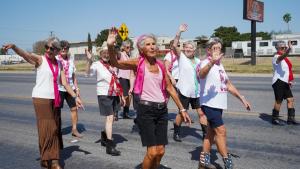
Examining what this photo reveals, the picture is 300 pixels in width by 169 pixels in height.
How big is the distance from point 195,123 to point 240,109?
2155 mm

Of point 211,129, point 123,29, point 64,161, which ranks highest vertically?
point 123,29

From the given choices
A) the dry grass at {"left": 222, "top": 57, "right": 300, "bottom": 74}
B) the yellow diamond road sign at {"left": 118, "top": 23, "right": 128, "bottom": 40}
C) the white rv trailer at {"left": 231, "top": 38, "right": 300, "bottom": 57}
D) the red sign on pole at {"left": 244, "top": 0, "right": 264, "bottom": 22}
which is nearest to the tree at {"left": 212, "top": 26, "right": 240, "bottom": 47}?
the white rv trailer at {"left": 231, "top": 38, "right": 300, "bottom": 57}

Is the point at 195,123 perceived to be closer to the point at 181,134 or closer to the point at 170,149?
the point at 181,134

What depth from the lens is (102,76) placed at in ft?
22.0

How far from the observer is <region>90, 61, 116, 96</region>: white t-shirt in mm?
6663

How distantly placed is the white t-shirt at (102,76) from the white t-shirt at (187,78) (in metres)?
1.27

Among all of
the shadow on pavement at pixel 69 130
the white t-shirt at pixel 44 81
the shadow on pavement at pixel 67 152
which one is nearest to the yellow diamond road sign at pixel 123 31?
the shadow on pavement at pixel 69 130

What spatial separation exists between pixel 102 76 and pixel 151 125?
2.47 m

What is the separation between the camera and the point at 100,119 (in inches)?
374

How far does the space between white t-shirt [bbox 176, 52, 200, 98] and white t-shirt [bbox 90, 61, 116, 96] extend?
1272 millimetres

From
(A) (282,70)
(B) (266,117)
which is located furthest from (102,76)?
(B) (266,117)

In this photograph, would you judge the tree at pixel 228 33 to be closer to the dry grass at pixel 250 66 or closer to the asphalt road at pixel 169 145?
the dry grass at pixel 250 66

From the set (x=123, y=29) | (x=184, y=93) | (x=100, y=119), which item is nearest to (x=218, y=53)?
(x=184, y=93)

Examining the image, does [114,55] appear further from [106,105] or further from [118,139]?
[118,139]
